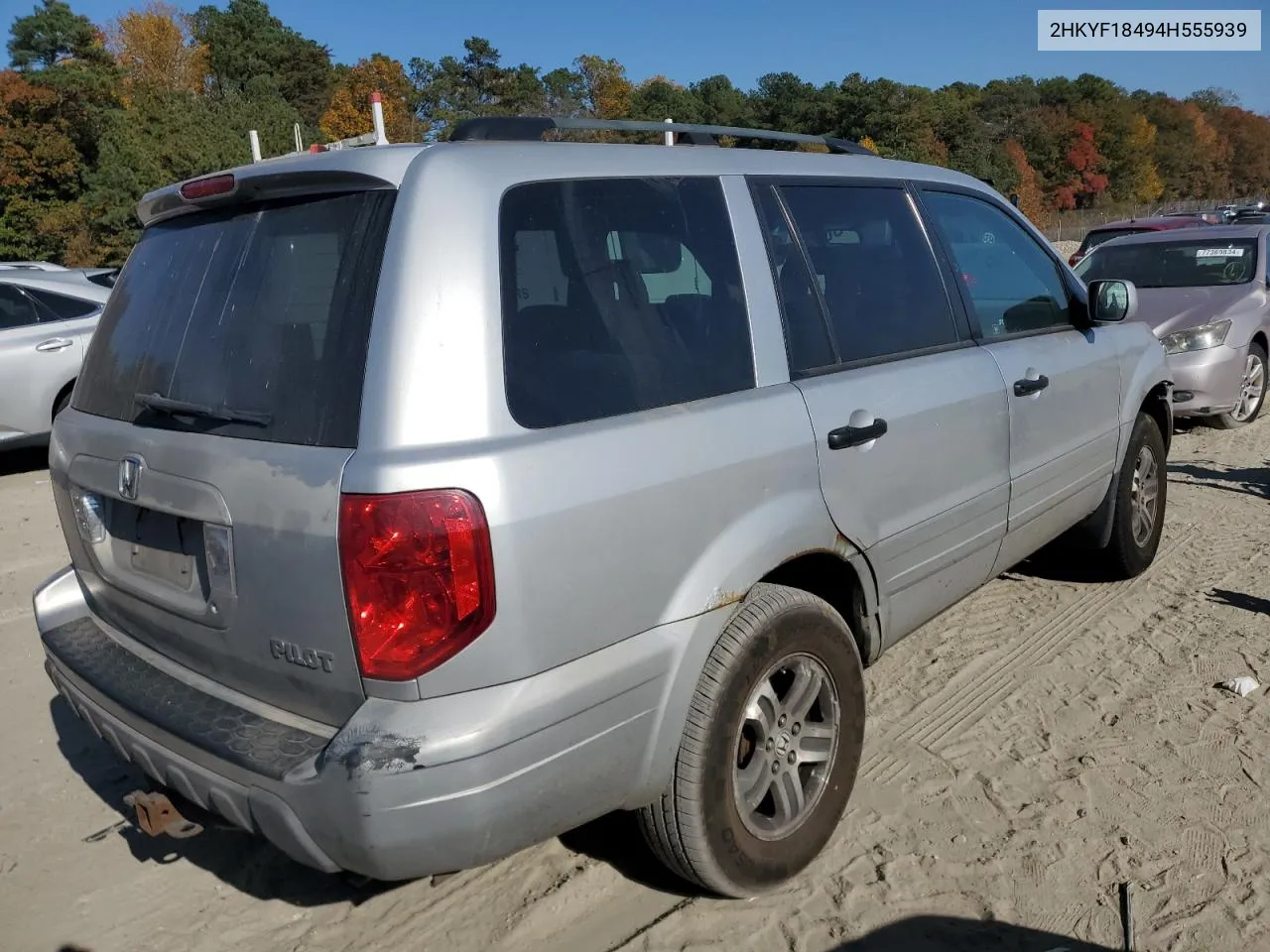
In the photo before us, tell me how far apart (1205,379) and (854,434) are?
21.7ft

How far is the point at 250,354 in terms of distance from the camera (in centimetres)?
234

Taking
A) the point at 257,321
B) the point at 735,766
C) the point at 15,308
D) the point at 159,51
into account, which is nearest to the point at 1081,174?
the point at 159,51

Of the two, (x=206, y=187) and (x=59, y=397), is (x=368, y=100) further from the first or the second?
(x=206, y=187)

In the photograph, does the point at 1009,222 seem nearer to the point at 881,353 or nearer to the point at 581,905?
the point at 881,353

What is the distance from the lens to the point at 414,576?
201cm

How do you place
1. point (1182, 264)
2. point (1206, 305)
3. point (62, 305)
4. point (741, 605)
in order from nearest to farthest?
point (741, 605), point (62, 305), point (1206, 305), point (1182, 264)

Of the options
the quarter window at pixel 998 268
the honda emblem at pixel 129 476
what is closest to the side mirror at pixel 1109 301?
the quarter window at pixel 998 268

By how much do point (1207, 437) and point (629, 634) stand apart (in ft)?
25.4

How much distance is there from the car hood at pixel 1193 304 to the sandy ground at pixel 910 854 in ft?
16.4

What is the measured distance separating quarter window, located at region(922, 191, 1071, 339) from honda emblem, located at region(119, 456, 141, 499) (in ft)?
8.90

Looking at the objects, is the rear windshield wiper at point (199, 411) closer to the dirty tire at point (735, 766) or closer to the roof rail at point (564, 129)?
the roof rail at point (564, 129)

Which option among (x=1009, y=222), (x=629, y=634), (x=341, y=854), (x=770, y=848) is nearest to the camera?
(x=341, y=854)

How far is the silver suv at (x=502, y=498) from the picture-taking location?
2035mm

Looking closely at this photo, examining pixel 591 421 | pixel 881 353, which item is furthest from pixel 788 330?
pixel 591 421
